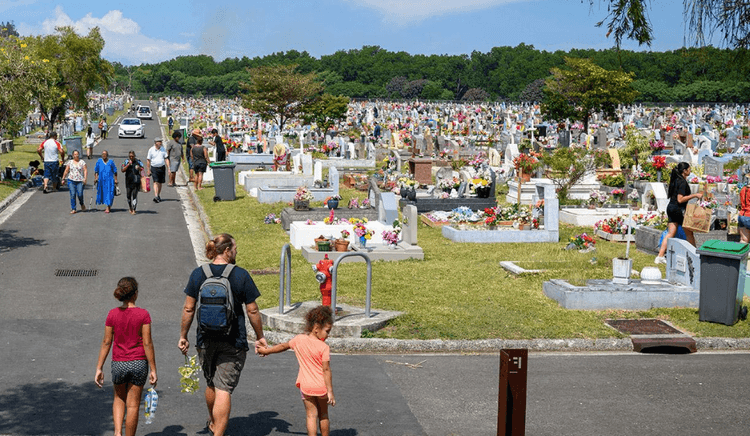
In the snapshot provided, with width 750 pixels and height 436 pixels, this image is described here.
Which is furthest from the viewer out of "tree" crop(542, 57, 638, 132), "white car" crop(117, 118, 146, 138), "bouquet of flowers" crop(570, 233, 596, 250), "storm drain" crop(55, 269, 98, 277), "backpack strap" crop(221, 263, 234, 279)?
"white car" crop(117, 118, 146, 138)

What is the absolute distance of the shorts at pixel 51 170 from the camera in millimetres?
24938

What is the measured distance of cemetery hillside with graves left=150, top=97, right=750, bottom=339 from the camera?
1095 cm

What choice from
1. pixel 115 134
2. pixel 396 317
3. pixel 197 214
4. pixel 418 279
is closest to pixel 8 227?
pixel 197 214

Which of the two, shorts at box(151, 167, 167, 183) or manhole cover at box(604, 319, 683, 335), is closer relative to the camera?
manhole cover at box(604, 319, 683, 335)

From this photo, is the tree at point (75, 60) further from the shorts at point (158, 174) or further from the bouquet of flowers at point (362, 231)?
the bouquet of flowers at point (362, 231)

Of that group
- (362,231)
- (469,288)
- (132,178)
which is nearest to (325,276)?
(469,288)

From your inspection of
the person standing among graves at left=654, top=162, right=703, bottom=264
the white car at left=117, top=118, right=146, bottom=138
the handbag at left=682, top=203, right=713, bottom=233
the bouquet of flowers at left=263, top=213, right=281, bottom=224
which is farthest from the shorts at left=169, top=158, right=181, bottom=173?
the white car at left=117, top=118, right=146, bottom=138

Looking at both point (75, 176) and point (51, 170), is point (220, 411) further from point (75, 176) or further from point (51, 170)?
point (51, 170)

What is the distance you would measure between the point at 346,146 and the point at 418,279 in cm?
2302

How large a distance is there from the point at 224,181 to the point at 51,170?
5.27 meters

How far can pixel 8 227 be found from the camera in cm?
1858

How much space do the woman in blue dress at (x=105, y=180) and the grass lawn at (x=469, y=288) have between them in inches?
141

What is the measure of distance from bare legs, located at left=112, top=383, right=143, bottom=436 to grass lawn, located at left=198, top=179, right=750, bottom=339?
3.93 m

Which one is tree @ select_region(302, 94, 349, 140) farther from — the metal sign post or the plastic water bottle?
the metal sign post
